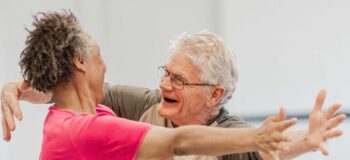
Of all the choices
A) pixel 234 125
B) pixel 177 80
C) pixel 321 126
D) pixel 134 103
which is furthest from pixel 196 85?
pixel 321 126

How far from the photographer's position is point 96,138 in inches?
53.7

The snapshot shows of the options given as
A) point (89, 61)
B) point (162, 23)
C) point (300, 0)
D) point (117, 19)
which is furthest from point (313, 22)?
point (89, 61)

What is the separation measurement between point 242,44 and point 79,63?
1739 mm

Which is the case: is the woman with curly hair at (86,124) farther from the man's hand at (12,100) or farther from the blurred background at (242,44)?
the blurred background at (242,44)

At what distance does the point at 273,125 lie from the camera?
47.6 inches

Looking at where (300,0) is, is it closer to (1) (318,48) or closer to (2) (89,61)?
(1) (318,48)

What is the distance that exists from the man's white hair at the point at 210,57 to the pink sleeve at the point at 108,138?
0.57 meters

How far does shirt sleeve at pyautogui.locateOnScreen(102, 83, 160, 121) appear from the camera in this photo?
2.12m

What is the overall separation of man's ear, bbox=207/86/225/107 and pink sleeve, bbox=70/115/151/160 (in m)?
0.60

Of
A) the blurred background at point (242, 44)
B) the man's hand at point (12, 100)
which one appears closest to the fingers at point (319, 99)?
the man's hand at point (12, 100)

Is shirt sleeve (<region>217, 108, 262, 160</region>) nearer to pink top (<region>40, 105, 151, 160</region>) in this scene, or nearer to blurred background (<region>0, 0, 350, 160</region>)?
pink top (<region>40, 105, 151, 160</region>)

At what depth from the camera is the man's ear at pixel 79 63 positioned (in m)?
1.48

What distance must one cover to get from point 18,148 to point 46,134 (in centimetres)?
200

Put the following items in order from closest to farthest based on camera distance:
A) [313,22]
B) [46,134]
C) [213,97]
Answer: [46,134] → [213,97] → [313,22]
